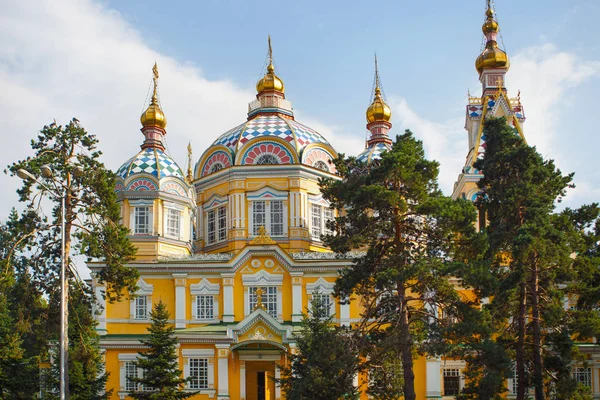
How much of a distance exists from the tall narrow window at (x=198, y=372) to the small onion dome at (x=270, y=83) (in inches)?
604

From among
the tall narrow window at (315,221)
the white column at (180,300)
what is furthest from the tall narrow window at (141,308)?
the tall narrow window at (315,221)

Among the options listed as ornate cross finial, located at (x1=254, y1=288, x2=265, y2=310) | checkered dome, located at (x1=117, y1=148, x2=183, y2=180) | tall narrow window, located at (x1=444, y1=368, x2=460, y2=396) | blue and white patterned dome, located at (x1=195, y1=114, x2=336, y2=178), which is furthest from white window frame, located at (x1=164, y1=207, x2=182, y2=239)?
→ tall narrow window, located at (x1=444, y1=368, x2=460, y2=396)

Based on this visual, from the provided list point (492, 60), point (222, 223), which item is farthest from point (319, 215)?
point (492, 60)

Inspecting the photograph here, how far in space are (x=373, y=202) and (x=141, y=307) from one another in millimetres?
Answer: 16807

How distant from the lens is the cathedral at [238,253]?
3578cm

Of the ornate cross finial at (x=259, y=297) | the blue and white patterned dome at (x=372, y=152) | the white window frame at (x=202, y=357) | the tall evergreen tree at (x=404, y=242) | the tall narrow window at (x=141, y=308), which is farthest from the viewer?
the blue and white patterned dome at (x=372, y=152)

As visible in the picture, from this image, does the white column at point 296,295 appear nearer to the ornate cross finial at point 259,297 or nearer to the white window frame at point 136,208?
the ornate cross finial at point 259,297

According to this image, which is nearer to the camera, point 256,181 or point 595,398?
point 595,398

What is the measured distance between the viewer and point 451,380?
3666 centimetres

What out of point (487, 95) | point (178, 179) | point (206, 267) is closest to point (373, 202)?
point (206, 267)

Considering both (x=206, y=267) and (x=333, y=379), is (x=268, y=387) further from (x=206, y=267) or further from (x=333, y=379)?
(x=333, y=379)

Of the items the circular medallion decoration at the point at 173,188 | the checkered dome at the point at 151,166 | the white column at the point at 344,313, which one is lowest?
the white column at the point at 344,313

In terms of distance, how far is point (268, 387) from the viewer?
36.3 metres

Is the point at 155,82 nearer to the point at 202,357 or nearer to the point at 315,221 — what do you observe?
the point at 315,221
